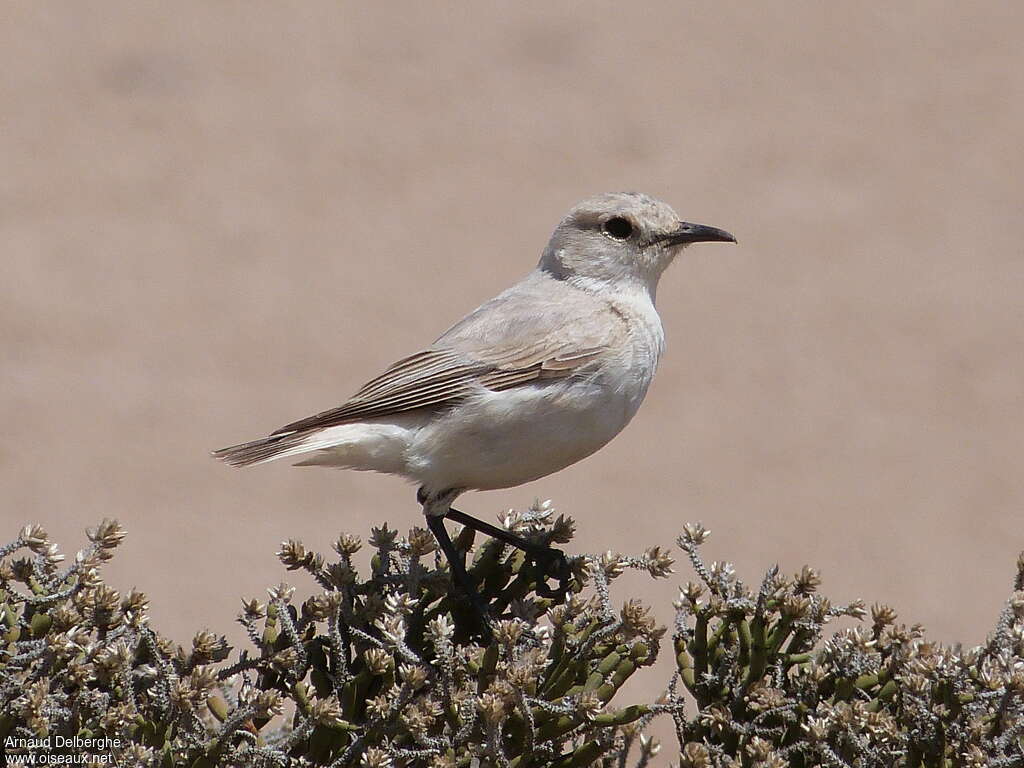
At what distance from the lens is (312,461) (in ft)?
16.4

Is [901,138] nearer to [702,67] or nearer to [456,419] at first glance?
[702,67]

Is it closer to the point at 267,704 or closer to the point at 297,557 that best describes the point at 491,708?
the point at 267,704

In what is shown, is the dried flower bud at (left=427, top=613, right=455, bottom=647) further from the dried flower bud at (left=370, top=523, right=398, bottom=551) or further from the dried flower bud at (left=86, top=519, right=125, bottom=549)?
the dried flower bud at (left=86, top=519, right=125, bottom=549)

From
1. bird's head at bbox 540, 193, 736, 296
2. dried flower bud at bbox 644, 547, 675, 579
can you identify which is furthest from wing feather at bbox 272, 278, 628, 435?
dried flower bud at bbox 644, 547, 675, 579

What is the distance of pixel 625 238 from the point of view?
218 inches

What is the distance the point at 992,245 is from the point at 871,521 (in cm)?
531

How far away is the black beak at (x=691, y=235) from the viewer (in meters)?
5.48

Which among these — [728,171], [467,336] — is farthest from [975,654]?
[728,171]

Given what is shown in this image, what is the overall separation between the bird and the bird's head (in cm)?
18

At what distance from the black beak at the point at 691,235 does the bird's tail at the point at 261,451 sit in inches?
63.4

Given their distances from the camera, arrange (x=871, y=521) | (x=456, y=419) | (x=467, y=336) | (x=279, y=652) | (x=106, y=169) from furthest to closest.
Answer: (x=106, y=169) → (x=871, y=521) → (x=467, y=336) → (x=456, y=419) → (x=279, y=652)

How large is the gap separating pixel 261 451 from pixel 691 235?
71.7 inches

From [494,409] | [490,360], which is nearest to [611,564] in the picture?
[494,409]

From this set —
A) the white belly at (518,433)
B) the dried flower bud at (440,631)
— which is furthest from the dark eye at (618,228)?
the dried flower bud at (440,631)
